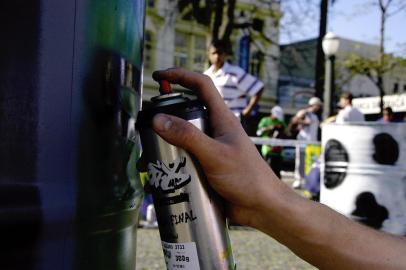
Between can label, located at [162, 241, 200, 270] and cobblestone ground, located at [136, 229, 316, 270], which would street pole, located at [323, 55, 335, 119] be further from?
can label, located at [162, 241, 200, 270]

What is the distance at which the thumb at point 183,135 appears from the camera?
94 cm

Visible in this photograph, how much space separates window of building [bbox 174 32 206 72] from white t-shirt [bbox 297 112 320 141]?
18190mm

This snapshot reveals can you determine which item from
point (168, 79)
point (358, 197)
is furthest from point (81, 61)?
point (358, 197)

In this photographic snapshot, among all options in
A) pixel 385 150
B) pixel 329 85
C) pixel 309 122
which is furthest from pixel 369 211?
pixel 329 85

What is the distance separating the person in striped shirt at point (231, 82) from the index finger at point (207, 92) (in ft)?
14.6

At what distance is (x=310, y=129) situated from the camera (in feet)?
31.2

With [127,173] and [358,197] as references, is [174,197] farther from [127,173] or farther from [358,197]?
[358,197]

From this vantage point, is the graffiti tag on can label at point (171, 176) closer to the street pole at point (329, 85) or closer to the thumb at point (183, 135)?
the thumb at point (183, 135)

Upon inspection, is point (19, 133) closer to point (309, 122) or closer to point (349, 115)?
point (349, 115)

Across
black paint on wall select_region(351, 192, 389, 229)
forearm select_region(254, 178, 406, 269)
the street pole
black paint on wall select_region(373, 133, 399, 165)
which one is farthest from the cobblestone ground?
the street pole

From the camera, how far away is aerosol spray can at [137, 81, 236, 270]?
3.17ft

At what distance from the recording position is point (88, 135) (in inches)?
35.2

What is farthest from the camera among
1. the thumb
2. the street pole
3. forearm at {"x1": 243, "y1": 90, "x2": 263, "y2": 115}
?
the street pole

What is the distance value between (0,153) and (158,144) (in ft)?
0.90
